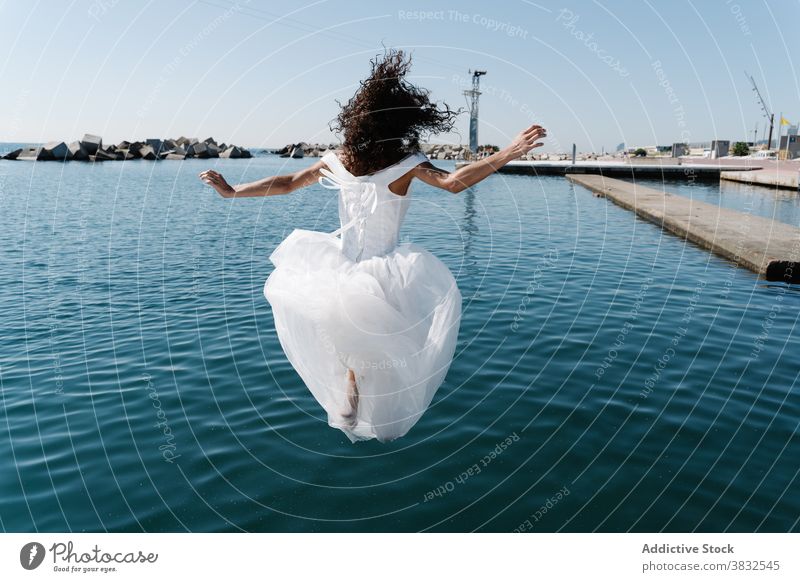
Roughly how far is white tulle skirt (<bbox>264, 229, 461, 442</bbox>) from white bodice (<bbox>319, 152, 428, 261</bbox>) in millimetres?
111

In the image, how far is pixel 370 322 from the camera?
407cm

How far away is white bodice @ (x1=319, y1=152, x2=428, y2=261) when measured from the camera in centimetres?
425

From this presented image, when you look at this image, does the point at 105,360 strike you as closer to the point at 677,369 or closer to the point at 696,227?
the point at 677,369

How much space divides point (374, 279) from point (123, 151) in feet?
288

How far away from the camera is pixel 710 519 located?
398cm

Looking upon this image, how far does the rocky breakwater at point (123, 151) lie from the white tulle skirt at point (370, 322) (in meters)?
56.1

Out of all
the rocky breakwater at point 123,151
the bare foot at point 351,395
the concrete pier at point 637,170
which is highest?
the rocky breakwater at point 123,151

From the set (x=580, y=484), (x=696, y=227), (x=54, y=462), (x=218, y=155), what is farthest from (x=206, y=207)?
(x=218, y=155)

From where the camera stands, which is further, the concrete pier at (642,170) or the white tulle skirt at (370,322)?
the concrete pier at (642,170)

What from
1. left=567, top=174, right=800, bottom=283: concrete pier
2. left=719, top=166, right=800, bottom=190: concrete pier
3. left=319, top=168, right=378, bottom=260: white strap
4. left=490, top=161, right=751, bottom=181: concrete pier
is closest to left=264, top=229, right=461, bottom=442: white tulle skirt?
left=319, top=168, right=378, bottom=260: white strap

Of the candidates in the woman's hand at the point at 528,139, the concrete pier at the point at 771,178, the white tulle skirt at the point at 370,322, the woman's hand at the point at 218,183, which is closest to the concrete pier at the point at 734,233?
the white tulle skirt at the point at 370,322

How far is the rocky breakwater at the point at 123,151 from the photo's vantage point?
227 feet

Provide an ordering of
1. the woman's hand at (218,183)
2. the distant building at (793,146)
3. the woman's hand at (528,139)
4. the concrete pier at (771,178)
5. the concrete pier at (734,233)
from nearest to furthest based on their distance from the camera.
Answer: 1. the woman's hand at (528,139)
2. the woman's hand at (218,183)
3. the concrete pier at (734,233)
4. the concrete pier at (771,178)
5. the distant building at (793,146)

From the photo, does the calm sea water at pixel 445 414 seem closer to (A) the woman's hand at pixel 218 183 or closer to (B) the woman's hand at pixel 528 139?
(A) the woman's hand at pixel 218 183
